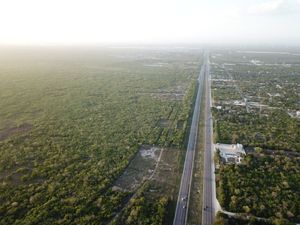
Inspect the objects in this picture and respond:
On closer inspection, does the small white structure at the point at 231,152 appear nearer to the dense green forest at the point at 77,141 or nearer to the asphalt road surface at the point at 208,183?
the asphalt road surface at the point at 208,183

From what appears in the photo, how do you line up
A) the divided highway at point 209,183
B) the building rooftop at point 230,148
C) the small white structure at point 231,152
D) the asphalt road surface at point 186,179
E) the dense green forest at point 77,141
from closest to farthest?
the asphalt road surface at point 186,179 → the divided highway at point 209,183 → the dense green forest at point 77,141 → the small white structure at point 231,152 → the building rooftop at point 230,148

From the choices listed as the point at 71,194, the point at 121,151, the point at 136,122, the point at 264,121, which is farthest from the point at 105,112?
the point at 264,121

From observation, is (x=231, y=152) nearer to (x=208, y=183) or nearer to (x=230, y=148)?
(x=230, y=148)

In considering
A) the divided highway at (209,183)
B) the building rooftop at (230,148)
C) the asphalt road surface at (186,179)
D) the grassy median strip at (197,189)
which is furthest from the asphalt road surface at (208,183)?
the asphalt road surface at (186,179)

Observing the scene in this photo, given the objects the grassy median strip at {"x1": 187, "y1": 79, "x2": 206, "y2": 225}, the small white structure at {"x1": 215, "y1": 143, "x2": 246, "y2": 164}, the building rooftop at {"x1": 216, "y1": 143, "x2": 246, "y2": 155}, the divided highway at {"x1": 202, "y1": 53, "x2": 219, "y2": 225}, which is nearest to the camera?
the grassy median strip at {"x1": 187, "y1": 79, "x2": 206, "y2": 225}

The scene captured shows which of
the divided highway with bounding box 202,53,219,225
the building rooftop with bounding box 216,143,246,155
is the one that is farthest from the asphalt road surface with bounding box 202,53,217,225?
the building rooftop with bounding box 216,143,246,155

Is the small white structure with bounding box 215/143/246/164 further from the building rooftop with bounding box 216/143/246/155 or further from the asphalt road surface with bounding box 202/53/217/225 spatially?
the asphalt road surface with bounding box 202/53/217/225

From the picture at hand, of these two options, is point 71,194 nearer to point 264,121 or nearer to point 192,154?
point 192,154
